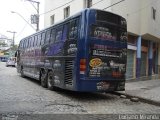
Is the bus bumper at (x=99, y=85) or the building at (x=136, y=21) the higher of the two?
the building at (x=136, y=21)

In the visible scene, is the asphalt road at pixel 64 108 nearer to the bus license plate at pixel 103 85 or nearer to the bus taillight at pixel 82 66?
the bus license plate at pixel 103 85

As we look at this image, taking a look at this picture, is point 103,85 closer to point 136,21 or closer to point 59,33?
point 59,33

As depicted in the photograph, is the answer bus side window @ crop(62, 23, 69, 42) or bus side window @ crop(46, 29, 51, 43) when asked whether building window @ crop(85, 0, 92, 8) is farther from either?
bus side window @ crop(62, 23, 69, 42)

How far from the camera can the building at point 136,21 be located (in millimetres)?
20303

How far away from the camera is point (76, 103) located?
11.0 meters

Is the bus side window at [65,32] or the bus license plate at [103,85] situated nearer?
the bus license plate at [103,85]

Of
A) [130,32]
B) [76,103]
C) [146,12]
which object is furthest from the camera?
[146,12]

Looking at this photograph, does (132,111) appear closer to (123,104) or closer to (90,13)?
(123,104)

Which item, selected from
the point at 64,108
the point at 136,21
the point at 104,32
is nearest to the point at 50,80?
the point at 104,32

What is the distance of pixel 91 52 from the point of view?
447 inches

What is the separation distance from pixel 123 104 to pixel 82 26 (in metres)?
3.35

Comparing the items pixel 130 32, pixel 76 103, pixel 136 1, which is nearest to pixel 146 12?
pixel 136 1

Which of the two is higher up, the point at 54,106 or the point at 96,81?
the point at 96,81

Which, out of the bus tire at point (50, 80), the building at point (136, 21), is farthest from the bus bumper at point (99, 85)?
the building at point (136, 21)
